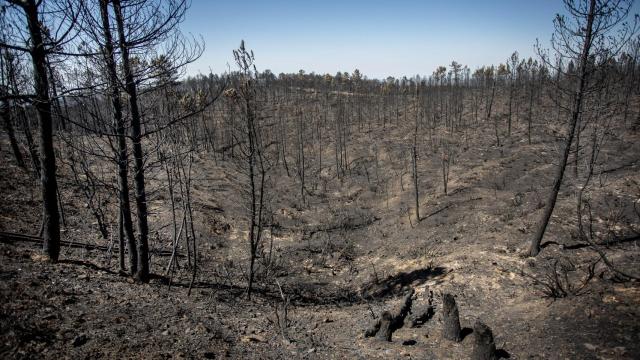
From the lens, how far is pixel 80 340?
5578mm

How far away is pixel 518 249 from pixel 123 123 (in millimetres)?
14082

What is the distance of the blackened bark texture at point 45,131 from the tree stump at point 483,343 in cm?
824

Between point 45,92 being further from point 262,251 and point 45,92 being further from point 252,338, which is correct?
point 262,251

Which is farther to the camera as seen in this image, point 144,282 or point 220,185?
point 220,185

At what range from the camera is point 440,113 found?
199 ft

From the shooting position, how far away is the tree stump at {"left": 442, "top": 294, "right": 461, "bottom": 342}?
810 centimetres

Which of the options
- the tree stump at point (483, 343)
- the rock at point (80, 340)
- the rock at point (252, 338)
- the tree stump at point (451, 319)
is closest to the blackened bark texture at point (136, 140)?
the rock at point (80, 340)

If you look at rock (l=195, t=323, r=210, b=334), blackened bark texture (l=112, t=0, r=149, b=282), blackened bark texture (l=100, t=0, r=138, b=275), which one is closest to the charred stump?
rock (l=195, t=323, r=210, b=334)

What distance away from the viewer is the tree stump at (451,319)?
8.10 metres

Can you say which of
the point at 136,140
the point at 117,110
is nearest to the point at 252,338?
the point at 136,140

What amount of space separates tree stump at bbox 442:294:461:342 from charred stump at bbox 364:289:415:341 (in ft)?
4.36

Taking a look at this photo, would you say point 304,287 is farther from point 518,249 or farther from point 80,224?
point 80,224

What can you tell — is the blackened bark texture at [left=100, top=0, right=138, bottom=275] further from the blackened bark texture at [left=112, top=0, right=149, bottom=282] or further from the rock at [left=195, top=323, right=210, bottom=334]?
the rock at [left=195, top=323, right=210, bottom=334]

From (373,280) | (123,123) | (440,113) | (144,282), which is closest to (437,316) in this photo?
(373,280)
